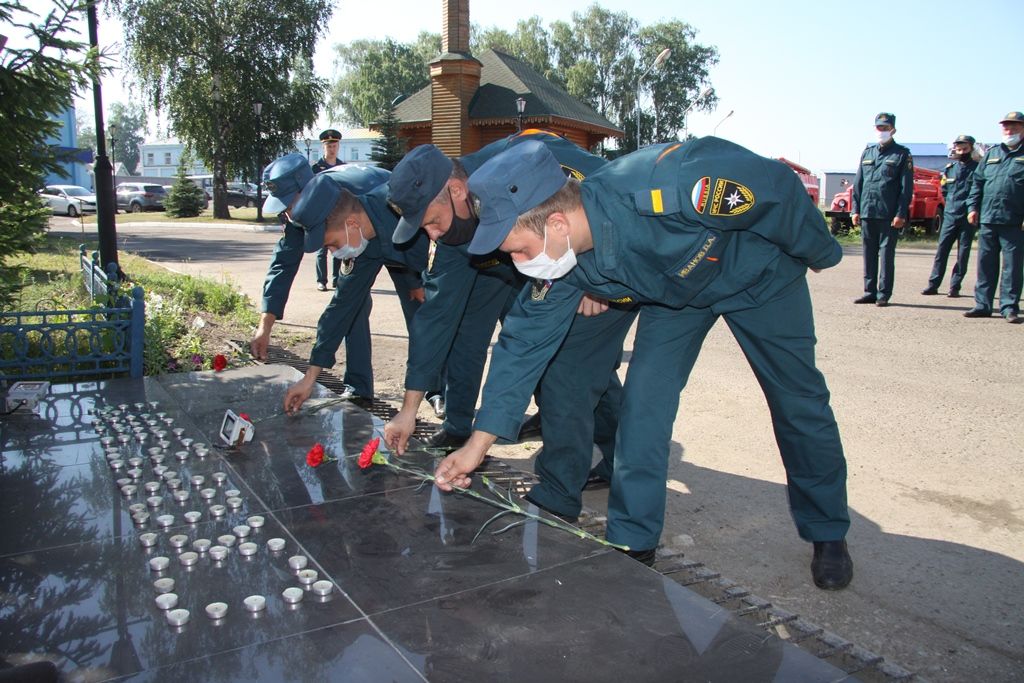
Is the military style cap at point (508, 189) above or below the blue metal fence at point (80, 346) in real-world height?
above

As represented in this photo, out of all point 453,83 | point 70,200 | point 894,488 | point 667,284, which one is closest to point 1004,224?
point 894,488

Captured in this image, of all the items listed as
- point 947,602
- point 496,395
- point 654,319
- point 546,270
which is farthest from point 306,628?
point 947,602

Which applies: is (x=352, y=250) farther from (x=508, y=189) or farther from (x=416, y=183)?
(x=508, y=189)

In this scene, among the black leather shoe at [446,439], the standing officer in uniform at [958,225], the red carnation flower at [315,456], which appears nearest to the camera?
the red carnation flower at [315,456]

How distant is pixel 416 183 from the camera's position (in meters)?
3.02

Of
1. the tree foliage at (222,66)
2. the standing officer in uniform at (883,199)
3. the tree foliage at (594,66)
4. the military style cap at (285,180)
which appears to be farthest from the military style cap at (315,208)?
the tree foliage at (594,66)

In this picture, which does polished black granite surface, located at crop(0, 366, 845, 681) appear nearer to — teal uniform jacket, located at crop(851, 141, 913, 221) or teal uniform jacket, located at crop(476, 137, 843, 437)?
teal uniform jacket, located at crop(476, 137, 843, 437)

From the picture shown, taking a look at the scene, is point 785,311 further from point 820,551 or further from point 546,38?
point 546,38

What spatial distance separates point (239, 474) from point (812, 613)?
6.78ft

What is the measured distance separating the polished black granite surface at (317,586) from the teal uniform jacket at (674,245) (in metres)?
0.49

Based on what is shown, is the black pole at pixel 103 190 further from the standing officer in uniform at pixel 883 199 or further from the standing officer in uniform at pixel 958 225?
the standing officer in uniform at pixel 958 225

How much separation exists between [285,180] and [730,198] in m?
2.41

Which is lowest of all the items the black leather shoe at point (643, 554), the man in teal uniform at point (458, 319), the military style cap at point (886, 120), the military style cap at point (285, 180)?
the black leather shoe at point (643, 554)

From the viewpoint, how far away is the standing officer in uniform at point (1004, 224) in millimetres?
7500
